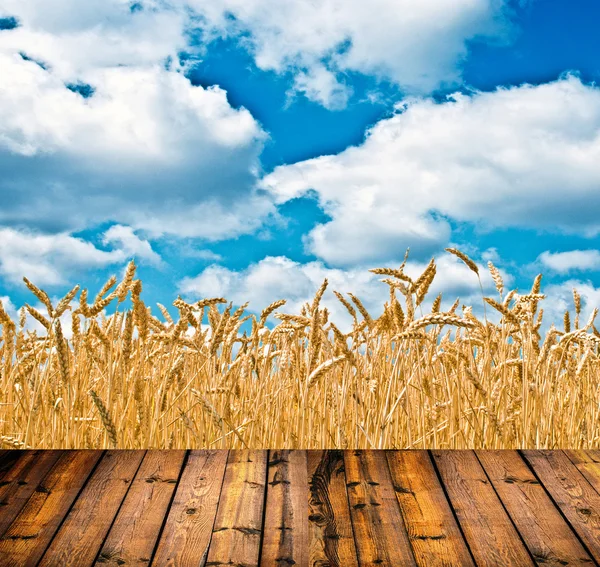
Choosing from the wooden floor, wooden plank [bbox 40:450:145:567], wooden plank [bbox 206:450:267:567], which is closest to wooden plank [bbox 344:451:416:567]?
the wooden floor

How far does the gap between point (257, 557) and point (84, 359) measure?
1.86 metres

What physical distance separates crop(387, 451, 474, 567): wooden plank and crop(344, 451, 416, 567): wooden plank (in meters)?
0.02

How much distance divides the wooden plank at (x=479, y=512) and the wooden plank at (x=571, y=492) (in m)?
0.17

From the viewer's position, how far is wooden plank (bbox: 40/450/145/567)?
1482mm

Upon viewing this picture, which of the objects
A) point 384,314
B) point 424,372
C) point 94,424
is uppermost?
point 384,314

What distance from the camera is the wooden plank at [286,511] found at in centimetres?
148

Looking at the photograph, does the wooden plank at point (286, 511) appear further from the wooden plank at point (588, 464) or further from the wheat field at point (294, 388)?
the wooden plank at point (588, 464)

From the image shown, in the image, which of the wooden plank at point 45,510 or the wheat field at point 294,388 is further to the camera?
the wheat field at point 294,388

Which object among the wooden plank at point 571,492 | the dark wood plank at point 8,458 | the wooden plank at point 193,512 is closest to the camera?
the wooden plank at point 193,512

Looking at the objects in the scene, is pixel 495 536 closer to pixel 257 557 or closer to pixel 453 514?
pixel 453 514

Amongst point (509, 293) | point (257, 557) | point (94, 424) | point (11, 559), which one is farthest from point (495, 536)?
point (94, 424)

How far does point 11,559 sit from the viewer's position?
1.46 m

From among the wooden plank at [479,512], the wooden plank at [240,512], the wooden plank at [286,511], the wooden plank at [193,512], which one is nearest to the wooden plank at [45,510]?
the wooden plank at [193,512]

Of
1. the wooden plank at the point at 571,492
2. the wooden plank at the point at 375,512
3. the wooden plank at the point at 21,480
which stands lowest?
the wooden plank at the point at 571,492
